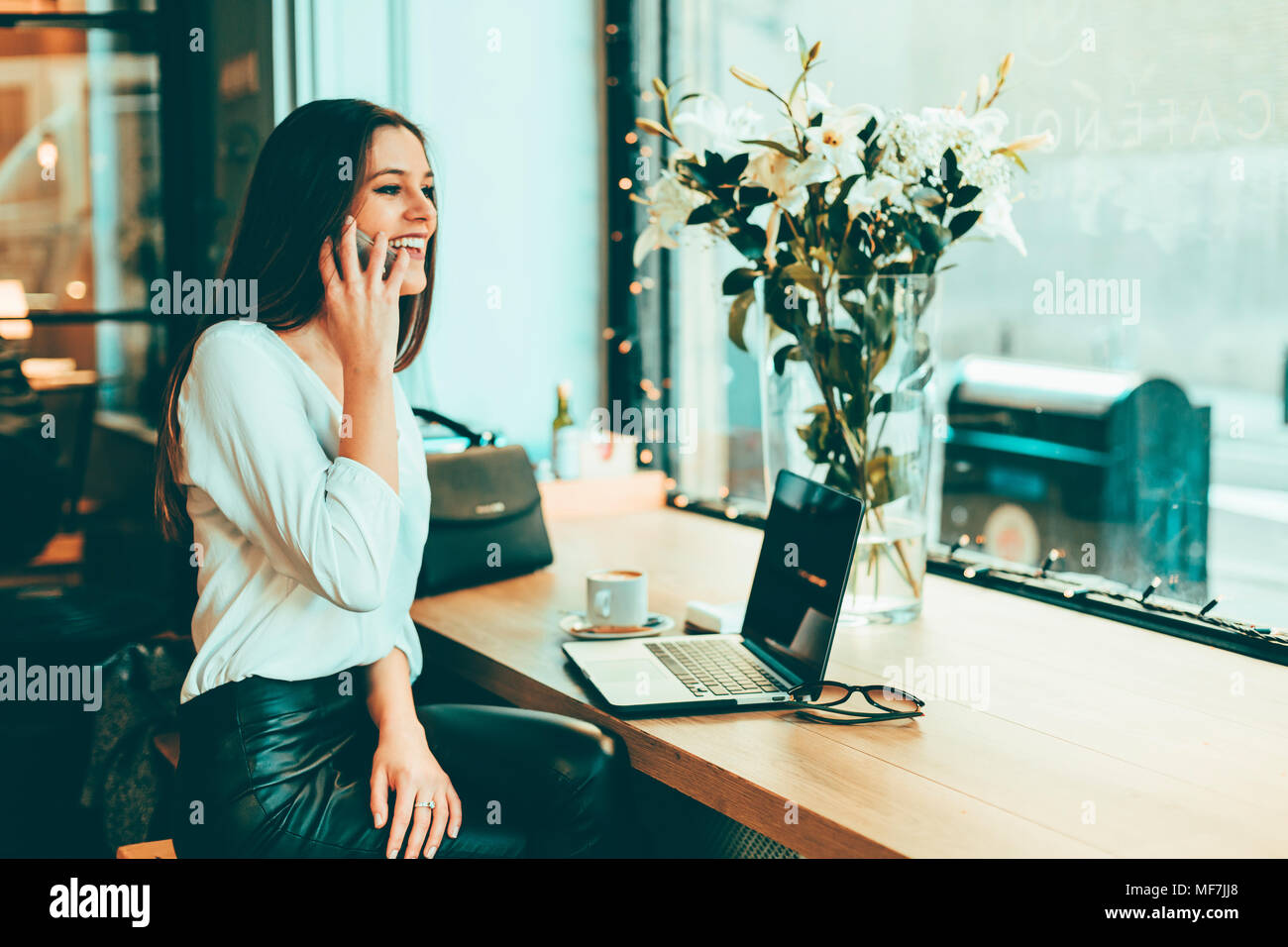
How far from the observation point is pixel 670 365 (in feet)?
8.93

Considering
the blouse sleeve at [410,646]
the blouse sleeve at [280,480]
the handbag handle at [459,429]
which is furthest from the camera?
the handbag handle at [459,429]

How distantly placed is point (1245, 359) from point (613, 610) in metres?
2.05

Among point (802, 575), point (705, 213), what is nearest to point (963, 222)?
point (705, 213)

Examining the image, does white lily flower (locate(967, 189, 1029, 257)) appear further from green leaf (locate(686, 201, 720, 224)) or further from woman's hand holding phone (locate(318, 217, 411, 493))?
woman's hand holding phone (locate(318, 217, 411, 493))

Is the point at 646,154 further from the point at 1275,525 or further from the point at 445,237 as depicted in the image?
the point at 1275,525

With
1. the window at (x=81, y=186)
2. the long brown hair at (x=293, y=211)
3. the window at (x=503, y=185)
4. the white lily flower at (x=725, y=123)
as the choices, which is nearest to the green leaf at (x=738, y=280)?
the white lily flower at (x=725, y=123)

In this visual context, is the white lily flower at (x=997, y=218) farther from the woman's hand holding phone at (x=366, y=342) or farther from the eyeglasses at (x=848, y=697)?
the woman's hand holding phone at (x=366, y=342)

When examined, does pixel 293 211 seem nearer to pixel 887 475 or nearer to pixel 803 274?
pixel 803 274

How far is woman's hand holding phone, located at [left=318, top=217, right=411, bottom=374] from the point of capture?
120 centimetres

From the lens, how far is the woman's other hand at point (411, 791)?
3.84ft

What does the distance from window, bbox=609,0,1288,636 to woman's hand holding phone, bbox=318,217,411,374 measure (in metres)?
0.59

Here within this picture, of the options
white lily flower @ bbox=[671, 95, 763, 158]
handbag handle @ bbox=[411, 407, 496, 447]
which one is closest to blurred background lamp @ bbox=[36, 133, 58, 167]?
handbag handle @ bbox=[411, 407, 496, 447]

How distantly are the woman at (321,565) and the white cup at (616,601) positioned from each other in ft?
0.81
